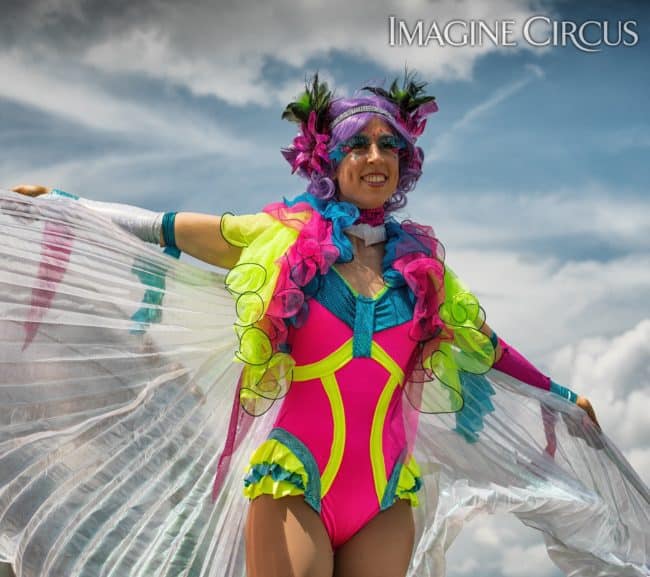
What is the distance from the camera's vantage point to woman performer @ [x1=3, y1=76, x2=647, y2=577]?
251 centimetres

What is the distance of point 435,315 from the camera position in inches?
108

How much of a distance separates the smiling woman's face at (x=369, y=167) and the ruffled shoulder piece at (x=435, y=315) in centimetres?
13

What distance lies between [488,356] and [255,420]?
0.72 meters

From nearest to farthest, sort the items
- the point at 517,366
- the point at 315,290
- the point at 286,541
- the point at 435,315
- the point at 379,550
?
the point at 286,541 < the point at 379,550 < the point at 315,290 < the point at 435,315 < the point at 517,366

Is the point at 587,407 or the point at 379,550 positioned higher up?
the point at 587,407

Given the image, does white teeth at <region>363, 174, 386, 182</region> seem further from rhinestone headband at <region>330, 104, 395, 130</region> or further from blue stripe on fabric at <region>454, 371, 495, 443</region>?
blue stripe on fabric at <region>454, 371, 495, 443</region>

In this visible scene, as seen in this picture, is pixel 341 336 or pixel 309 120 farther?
pixel 309 120

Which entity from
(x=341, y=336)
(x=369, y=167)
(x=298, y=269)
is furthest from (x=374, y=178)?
(x=341, y=336)

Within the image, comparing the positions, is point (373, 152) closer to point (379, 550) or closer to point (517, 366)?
point (517, 366)

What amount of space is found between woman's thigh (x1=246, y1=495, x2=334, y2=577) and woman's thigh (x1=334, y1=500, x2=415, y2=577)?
64 mm

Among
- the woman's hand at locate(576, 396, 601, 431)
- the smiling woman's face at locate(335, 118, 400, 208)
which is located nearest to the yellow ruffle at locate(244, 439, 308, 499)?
the smiling woman's face at locate(335, 118, 400, 208)

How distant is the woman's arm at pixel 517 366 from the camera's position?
295 cm

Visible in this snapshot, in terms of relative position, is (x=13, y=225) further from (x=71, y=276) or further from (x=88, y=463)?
(x=88, y=463)

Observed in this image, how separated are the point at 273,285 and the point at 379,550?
75 cm
